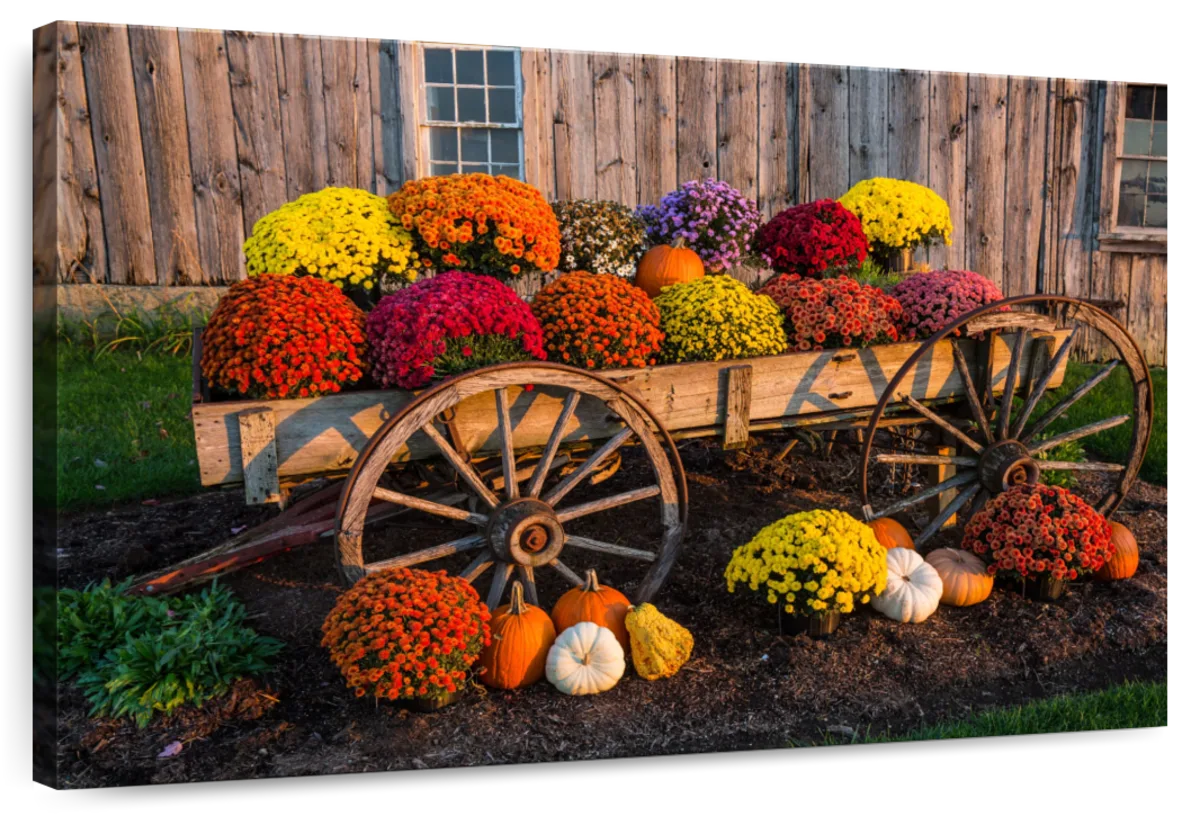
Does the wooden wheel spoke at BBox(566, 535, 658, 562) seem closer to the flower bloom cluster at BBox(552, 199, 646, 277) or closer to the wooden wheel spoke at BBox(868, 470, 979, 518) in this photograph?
the wooden wheel spoke at BBox(868, 470, 979, 518)

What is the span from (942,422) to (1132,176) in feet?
12.6

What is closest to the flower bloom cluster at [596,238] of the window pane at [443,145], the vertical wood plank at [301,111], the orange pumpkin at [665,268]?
the orange pumpkin at [665,268]

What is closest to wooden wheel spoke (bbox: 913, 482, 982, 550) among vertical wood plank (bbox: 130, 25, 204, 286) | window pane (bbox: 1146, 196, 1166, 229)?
window pane (bbox: 1146, 196, 1166, 229)

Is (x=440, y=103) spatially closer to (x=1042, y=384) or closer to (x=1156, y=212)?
(x=1042, y=384)

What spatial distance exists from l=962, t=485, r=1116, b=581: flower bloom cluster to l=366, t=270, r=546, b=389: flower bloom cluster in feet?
6.66

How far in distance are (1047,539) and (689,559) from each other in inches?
58.5

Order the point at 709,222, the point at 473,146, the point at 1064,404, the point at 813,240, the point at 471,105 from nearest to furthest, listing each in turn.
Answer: the point at 1064,404 → the point at 813,240 → the point at 709,222 → the point at 473,146 → the point at 471,105

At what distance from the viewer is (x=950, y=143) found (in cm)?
662

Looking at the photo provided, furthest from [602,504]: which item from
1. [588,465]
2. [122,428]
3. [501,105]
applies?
[501,105]

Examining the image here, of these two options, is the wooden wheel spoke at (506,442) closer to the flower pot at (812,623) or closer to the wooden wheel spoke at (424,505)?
the wooden wheel spoke at (424,505)

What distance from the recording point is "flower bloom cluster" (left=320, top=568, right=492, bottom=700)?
10.2 feet

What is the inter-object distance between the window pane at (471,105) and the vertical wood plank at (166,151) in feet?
6.95

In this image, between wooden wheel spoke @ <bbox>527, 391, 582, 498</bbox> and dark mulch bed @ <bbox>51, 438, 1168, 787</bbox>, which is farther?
wooden wheel spoke @ <bbox>527, 391, 582, 498</bbox>

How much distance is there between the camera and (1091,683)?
3.71 m
